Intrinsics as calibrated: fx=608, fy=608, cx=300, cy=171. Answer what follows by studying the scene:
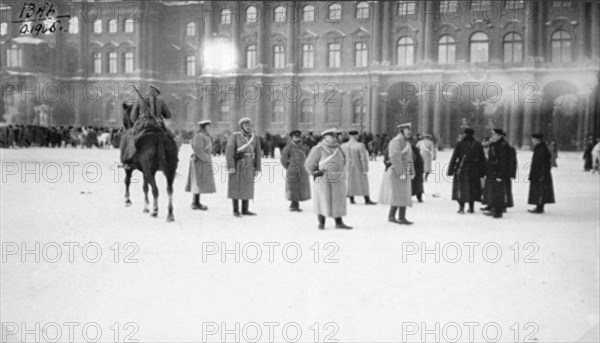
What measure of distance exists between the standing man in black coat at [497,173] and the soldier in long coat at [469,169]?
19 cm

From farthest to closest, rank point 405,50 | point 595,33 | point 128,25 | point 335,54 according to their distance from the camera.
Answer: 1. point 335,54
2. point 405,50
3. point 128,25
4. point 595,33

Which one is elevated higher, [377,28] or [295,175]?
[377,28]

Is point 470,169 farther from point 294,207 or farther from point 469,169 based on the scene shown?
point 294,207

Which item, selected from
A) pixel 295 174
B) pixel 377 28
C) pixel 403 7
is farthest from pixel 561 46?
pixel 295 174

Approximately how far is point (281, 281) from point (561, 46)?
3386cm

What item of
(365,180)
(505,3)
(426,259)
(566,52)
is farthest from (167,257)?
(566,52)

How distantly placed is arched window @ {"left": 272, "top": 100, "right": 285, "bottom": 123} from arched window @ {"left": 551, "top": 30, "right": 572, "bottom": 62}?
56.8ft

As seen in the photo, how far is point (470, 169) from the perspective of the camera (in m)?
11.4

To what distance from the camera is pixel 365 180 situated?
12766mm

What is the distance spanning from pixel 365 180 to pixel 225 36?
24.6m

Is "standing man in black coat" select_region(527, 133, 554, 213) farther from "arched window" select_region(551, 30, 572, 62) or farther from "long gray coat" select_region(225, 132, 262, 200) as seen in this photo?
"arched window" select_region(551, 30, 572, 62)

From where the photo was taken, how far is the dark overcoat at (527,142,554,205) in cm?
1148

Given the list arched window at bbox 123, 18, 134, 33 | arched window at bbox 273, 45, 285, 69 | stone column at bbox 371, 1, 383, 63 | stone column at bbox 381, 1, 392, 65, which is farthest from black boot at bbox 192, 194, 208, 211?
stone column at bbox 371, 1, 383, 63

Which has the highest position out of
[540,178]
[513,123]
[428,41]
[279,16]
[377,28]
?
[279,16]
